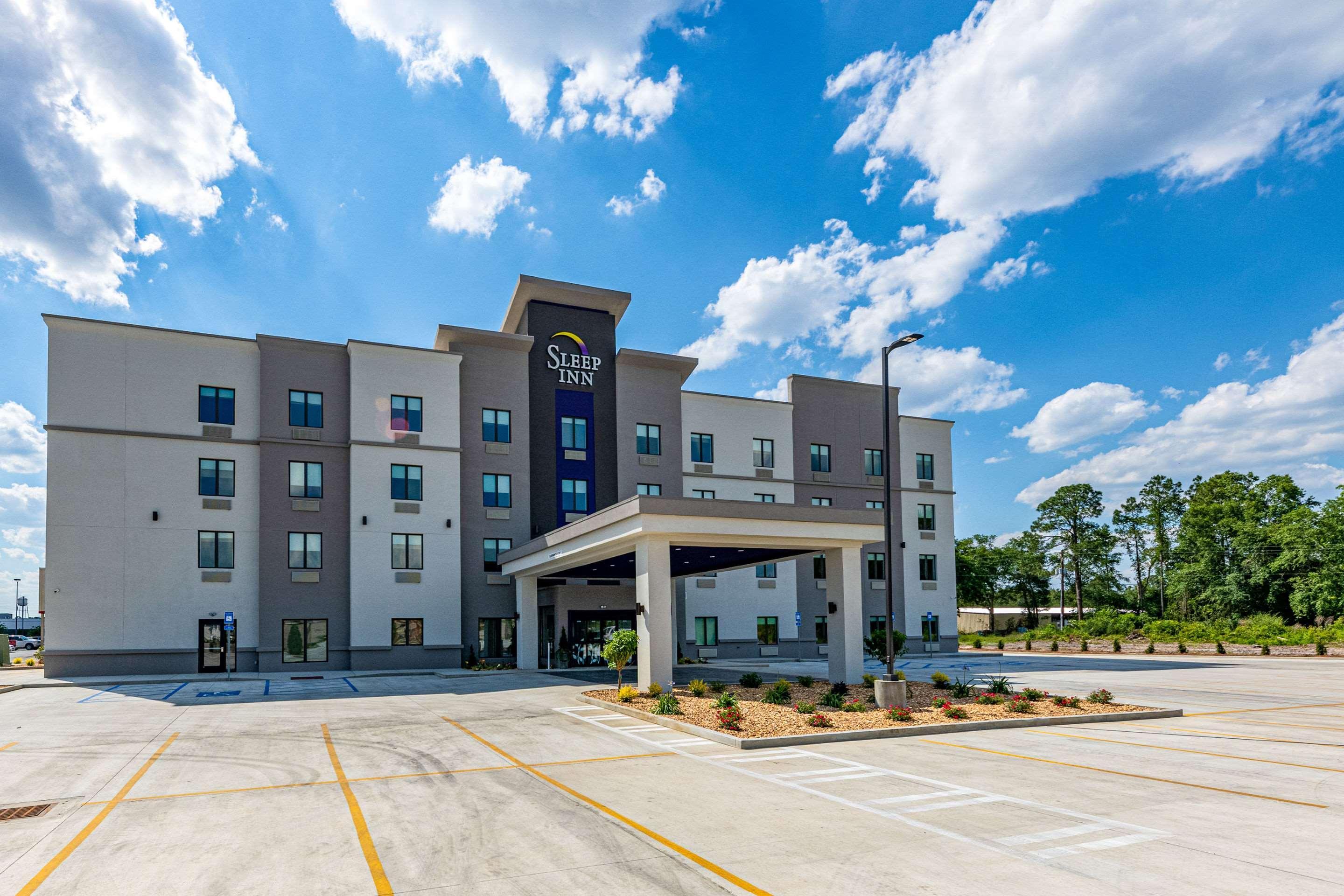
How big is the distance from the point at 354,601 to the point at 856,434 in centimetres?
3075

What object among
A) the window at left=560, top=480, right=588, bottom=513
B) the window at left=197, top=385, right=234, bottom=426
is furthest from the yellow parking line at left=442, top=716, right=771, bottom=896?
the window at left=197, top=385, right=234, bottom=426

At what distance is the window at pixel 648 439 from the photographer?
44000mm

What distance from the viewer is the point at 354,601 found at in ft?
121

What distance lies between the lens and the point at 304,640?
120 feet

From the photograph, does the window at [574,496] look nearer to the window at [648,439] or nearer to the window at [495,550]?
the window at [495,550]

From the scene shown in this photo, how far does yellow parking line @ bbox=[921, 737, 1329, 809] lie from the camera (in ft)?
36.0

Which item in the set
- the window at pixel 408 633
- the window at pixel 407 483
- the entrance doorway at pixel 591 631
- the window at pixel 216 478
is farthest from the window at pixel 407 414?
the entrance doorway at pixel 591 631

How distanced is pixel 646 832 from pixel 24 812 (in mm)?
8932

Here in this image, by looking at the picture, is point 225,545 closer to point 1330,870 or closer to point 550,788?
point 550,788

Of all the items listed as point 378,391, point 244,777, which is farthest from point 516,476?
point 244,777

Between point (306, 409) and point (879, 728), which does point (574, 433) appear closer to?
point (306, 409)

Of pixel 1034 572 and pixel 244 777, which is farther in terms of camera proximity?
pixel 1034 572

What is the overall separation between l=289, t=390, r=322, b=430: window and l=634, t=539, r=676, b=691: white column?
21975 mm

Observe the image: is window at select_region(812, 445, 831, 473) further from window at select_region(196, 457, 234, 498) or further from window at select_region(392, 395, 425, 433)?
window at select_region(196, 457, 234, 498)
